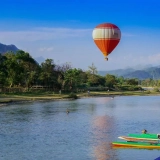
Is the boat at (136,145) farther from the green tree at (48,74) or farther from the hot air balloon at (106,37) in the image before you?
the green tree at (48,74)

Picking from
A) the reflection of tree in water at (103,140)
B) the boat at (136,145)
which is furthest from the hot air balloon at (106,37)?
the boat at (136,145)

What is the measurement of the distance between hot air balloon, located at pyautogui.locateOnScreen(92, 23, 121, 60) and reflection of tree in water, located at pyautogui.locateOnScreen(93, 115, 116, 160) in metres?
12.7

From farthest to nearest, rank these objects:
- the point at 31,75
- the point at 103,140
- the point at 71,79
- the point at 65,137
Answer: the point at 71,79, the point at 31,75, the point at 65,137, the point at 103,140

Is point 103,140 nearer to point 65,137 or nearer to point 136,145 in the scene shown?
point 65,137

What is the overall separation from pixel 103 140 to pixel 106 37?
23837 millimetres

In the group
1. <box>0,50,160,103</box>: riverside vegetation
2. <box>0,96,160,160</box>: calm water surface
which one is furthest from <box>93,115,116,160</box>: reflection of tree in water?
<box>0,50,160,103</box>: riverside vegetation

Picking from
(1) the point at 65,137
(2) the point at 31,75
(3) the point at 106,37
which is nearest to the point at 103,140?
(1) the point at 65,137

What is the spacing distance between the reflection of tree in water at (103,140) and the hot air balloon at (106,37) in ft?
41.7

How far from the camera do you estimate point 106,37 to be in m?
56.1

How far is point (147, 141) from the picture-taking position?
32.4 metres

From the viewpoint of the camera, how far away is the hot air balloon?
55781mm

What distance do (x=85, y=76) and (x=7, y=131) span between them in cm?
10677

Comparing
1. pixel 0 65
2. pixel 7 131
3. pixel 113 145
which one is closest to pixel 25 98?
pixel 0 65

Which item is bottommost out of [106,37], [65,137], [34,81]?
[65,137]
